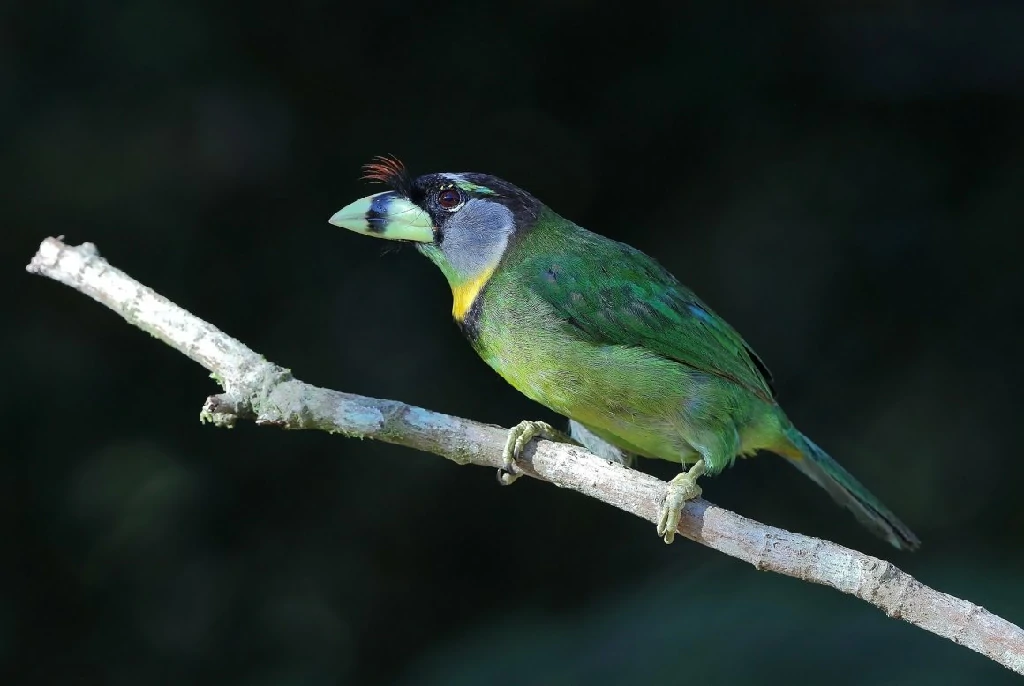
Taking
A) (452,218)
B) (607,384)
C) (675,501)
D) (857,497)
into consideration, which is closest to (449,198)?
(452,218)

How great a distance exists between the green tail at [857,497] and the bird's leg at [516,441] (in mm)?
861

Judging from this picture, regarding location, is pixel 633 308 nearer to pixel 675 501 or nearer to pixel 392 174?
→ pixel 675 501

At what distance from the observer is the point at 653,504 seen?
8.15 ft

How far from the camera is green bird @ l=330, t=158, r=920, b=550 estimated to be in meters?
2.82

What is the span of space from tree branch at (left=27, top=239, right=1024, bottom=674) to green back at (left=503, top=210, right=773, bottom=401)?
42 centimetres

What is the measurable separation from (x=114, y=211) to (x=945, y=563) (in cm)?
352

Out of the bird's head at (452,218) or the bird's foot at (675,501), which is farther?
the bird's head at (452,218)

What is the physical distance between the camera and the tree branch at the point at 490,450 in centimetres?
214

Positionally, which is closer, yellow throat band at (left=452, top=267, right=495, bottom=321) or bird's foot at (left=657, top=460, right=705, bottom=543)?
bird's foot at (left=657, top=460, right=705, bottom=543)

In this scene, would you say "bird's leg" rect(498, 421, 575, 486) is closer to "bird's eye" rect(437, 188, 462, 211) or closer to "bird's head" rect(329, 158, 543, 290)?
"bird's head" rect(329, 158, 543, 290)

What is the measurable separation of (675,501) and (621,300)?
0.62m

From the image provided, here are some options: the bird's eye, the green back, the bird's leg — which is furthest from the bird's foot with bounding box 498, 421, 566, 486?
the bird's eye

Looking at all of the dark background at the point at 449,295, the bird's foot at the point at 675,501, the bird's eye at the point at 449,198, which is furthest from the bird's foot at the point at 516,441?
the dark background at the point at 449,295

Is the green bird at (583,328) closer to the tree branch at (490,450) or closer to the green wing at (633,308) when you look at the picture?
the green wing at (633,308)
